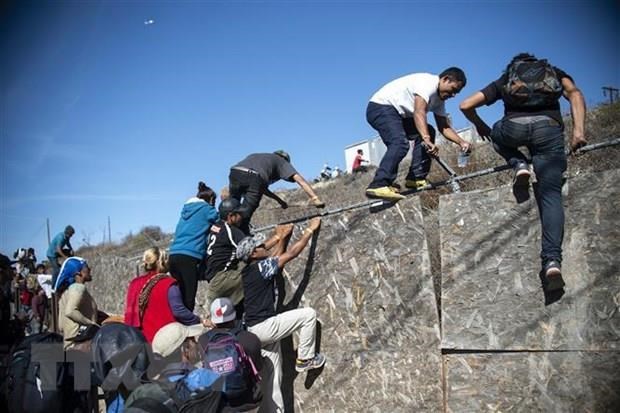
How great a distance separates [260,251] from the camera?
5.63 m

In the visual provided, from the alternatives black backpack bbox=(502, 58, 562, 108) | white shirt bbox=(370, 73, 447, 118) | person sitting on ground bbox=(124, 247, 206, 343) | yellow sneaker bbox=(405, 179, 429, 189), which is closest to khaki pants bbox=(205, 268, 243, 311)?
person sitting on ground bbox=(124, 247, 206, 343)

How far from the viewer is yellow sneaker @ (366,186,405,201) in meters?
5.19

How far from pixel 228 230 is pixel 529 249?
3.17m

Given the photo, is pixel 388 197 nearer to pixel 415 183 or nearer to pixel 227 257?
pixel 415 183

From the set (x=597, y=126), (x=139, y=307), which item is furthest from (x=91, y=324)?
(x=597, y=126)

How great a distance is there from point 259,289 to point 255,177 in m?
1.51

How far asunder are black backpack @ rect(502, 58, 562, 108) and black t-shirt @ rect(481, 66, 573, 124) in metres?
0.04

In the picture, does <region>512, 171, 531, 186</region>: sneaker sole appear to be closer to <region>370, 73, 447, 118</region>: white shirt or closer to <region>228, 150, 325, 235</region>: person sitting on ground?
<region>370, 73, 447, 118</region>: white shirt

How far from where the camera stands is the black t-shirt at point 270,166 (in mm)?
6574

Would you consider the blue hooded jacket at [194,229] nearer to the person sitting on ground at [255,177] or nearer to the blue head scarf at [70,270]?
the person sitting on ground at [255,177]

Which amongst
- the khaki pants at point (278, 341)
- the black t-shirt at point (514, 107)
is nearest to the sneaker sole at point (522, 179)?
the black t-shirt at point (514, 107)

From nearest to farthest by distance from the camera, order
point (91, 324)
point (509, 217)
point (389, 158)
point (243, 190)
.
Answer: point (509, 217), point (389, 158), point (91, 324), point (243, 190)

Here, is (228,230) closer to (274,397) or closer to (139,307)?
(139,307)

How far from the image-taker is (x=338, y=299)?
221 inches
